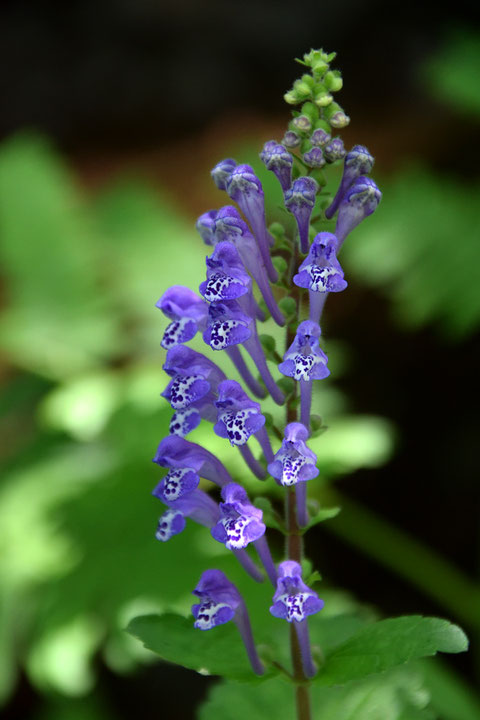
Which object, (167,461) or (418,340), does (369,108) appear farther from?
(167,461)

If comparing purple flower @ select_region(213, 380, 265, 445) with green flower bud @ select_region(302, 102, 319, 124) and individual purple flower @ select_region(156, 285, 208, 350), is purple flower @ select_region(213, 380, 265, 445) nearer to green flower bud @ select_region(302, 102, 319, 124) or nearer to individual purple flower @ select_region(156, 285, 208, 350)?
individual purple flower @ select_region(156, 285, 208, 350)

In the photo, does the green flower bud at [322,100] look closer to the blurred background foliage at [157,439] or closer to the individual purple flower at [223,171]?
the individual purple flower at [223,171]

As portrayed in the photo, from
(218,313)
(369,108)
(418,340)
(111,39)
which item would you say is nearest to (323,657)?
(218,313)

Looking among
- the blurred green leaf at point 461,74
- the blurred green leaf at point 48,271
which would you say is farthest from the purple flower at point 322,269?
the blurred green leaf at point 461,74

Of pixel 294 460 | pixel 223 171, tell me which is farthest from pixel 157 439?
pixel 294 460

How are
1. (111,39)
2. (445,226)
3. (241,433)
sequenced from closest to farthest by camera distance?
1. (241,433)
2. (445,226)
3. (111,39)
